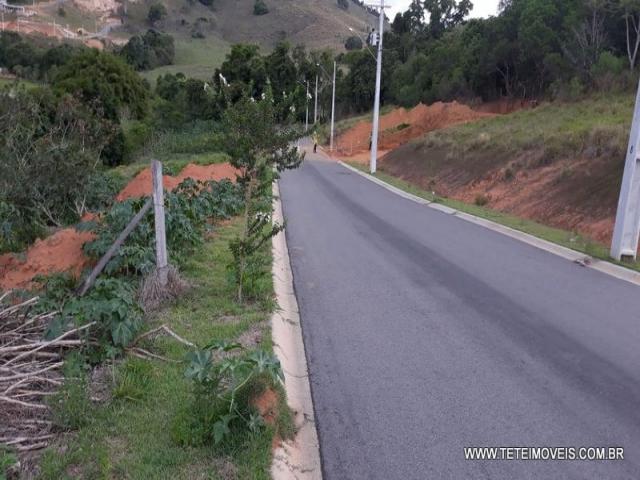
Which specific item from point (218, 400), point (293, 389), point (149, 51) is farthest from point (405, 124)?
point (149, 51)

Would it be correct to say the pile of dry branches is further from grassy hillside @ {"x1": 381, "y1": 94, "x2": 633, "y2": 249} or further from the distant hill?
the distant hill

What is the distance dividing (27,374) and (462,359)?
3821mm

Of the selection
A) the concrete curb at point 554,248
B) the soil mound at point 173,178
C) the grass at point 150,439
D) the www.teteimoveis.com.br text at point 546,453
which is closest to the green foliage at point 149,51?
the soil mound at point 173,178

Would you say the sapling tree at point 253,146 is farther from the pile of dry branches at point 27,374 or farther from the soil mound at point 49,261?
the soil mound at point 49,261

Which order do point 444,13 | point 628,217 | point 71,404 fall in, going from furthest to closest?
1. point 444,13
2. point 628,217
3. point 71,404

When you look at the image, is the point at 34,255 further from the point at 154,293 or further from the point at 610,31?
the point at 610,31

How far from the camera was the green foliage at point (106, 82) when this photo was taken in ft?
143

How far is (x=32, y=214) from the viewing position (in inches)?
525

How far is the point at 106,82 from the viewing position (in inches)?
1778

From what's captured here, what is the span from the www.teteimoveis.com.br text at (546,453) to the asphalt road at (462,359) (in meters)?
0.06

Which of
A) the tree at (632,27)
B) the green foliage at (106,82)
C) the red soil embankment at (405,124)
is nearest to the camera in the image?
the tree at (632,27)

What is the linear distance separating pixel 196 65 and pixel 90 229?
9377 centimetres

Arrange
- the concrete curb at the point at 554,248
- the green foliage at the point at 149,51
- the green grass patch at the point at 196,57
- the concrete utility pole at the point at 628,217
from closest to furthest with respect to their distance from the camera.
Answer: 1. the concrete curb at the point at 554,248
2. the concrete utility pole at the point at 628,217
3. the green grass patch at the point at 196,57
4. the green foliage at the point at 149,51

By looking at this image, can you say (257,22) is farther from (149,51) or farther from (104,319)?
(104,319)
